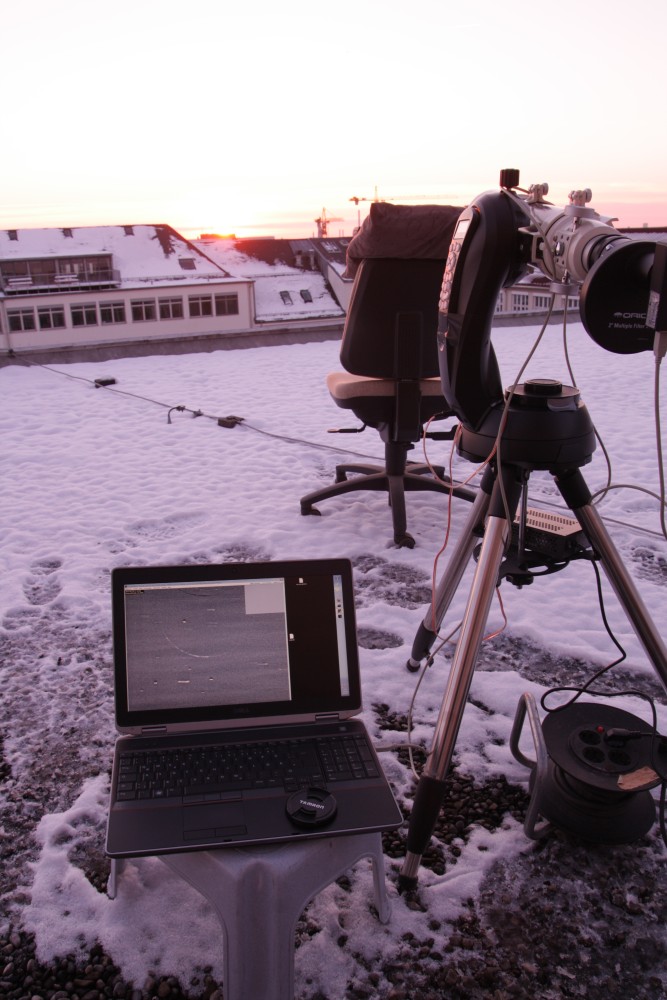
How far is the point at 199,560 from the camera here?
9.15 ft

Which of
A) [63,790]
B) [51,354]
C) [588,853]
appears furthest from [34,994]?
[51,354]

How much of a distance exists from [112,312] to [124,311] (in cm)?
40

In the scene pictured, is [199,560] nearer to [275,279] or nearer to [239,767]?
[239,767]

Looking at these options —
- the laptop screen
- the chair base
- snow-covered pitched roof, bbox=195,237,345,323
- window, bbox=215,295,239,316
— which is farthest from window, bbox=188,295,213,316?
the laptop screen

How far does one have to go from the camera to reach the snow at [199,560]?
1.33 meters

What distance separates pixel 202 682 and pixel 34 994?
543 millimetres

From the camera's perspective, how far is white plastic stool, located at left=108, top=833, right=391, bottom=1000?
3.48 feet

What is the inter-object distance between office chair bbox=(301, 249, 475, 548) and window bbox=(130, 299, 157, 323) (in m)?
17.7

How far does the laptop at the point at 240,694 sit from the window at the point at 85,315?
19616 mm

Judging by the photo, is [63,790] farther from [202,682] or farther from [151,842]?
[151,842]

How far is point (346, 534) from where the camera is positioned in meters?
3.04

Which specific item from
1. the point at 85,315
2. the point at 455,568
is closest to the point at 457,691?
the point at 455,568

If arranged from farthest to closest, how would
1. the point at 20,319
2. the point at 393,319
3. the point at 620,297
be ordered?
the point at 20,319
the point at 393,319
the point at 620,297

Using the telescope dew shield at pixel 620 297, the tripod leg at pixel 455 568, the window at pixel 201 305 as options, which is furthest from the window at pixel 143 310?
the telescope dew shield at pixel 620 297
